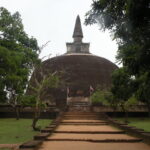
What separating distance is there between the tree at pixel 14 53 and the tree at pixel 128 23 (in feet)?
29.5

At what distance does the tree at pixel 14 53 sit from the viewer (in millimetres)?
17297

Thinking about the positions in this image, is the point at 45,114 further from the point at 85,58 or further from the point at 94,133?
the point at 85,58

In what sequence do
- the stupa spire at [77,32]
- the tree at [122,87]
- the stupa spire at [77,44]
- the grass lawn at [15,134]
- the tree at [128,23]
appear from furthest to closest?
the stupa spire at [77,32], the stupa spire at [77,44], the tree at [122,87], the grass lawn at [15,134], the tree at [128,23]

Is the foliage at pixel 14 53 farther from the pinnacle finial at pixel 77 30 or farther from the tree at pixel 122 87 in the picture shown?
the pinnacle finial at pixel 77 30

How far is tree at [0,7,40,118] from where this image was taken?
1730cm

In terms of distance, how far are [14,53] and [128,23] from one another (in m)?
12.1

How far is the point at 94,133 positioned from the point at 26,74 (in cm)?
935

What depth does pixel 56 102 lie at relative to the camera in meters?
34.0

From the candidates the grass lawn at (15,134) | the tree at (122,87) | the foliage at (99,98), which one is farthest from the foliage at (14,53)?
the foliage at (99,98)

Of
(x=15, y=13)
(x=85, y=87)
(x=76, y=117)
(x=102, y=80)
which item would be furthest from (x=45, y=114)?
(x=102, y=80)

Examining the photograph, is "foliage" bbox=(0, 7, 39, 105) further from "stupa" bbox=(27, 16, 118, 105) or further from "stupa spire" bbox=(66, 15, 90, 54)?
"stupa spire" bbox=(66, 15, 90, 54)

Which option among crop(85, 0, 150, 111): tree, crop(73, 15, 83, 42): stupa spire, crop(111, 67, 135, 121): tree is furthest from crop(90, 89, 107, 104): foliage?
crop(73, 15, 83, 42): stupa spire

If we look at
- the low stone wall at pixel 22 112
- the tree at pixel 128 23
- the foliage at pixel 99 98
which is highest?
the tree at pixel 128 23

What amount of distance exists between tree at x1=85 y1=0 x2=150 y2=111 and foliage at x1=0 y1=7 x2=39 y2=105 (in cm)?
898
